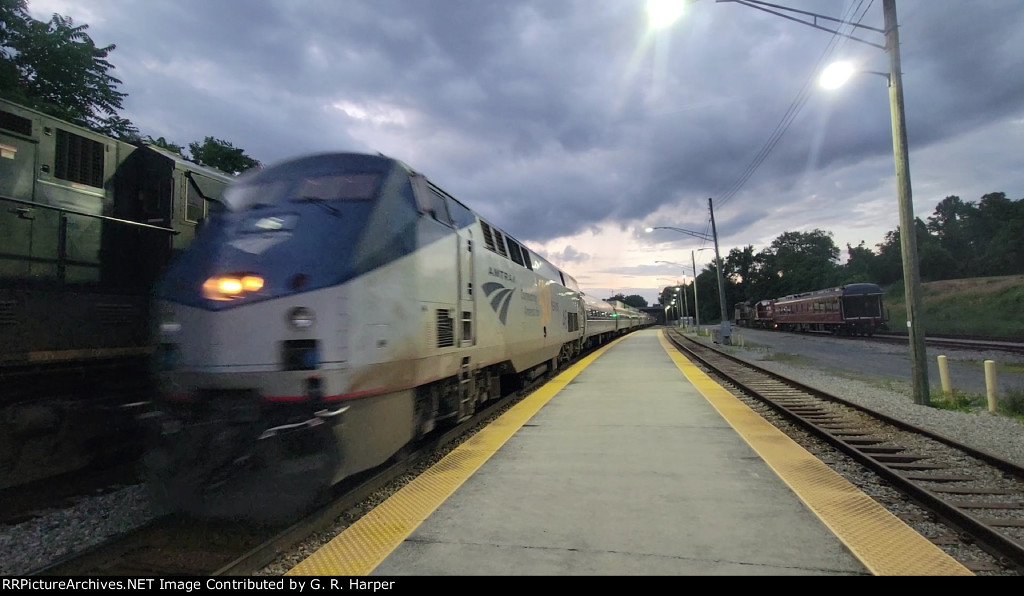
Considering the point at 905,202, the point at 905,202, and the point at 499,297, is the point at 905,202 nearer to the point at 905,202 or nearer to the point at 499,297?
the point at 905,202

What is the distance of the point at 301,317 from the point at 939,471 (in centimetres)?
608

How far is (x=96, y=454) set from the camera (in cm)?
518

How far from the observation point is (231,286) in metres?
3.89

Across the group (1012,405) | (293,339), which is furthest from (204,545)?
(1012,405)

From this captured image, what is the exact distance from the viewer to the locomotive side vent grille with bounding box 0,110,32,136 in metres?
4.90

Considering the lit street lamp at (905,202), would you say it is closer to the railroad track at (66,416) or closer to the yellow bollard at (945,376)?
the yellow bollard at (945,376)

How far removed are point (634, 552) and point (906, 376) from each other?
13.1 metres

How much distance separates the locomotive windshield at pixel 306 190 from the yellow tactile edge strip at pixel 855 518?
431cm

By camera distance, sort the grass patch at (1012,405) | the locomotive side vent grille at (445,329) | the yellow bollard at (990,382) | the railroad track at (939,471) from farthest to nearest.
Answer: the yellow bollard at (990,382)
the grass patch at (1012,405)
the locomotive side vent grille at (445,329)
the railroad track at (939,471)

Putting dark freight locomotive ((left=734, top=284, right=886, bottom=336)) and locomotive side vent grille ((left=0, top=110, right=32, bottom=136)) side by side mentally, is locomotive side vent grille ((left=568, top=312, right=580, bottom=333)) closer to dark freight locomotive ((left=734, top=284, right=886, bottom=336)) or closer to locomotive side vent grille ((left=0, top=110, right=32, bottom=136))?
locomotive side vent grille ((left=0, top=110, right=32, bottom=136))

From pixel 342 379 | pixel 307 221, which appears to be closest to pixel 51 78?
pixel 307 221

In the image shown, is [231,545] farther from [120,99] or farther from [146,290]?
[120,99]

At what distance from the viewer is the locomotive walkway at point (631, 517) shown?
309 cm

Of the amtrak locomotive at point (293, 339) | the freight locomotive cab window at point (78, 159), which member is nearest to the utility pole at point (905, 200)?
the amtrak locomotive at point (293, 339)
